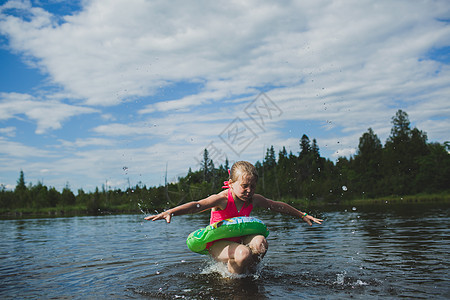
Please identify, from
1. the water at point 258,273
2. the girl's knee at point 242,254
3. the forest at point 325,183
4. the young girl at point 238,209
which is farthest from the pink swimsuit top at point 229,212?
the forest at point 325,183

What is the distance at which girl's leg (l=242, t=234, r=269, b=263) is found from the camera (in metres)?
5.30

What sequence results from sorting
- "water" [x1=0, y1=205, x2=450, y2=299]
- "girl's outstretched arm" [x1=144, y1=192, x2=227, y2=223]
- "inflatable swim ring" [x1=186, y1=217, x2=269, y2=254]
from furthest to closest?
"inflatable swim ring" [x1=186, y1=217, x2=269, y2=254]
"water" [x1=0, y1=205, x2=450, y2=299]
"girl's outstretched arm" [x1=144, y1=192, x2=227, y2=223]

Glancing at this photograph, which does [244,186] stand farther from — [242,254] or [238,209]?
[242,254]

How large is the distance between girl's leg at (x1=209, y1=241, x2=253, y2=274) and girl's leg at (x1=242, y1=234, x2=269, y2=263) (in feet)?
0.29

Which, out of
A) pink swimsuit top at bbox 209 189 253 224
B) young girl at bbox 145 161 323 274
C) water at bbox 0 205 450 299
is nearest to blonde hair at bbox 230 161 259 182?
young girl at bbox 145 161 323 274

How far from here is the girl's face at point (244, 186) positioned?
534cm

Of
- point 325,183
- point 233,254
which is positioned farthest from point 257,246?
point 325,183

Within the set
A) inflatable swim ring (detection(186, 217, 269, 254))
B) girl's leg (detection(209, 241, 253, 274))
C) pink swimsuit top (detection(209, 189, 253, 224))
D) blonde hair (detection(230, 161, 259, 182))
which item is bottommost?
girl's leg (detection(209, 241, 253, 274))

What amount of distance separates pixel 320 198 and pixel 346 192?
8.60m

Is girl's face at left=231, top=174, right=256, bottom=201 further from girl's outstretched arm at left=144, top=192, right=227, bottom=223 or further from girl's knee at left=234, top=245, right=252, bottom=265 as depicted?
girl's knee at left=234, top=245, right=252, bottom=265

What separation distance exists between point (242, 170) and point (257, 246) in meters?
1.10

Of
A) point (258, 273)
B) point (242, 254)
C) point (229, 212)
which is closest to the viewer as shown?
point (242, 254)

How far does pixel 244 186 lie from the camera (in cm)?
539

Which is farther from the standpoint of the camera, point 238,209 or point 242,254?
point 238,209
